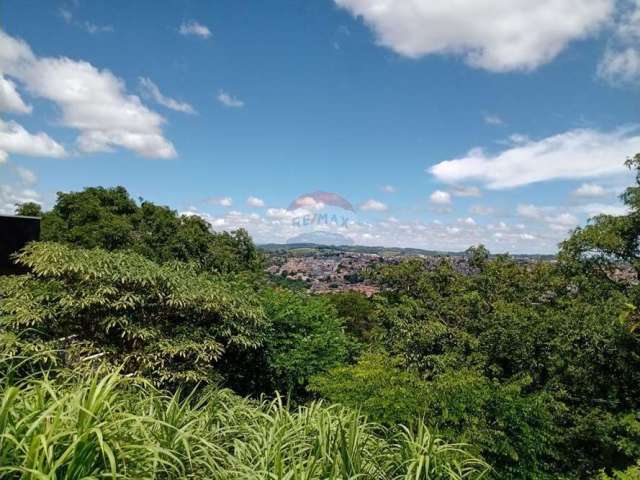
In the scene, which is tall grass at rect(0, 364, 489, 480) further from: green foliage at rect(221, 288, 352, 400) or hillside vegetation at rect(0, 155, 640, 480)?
green foliage at rect(221, 288, 352, 400)

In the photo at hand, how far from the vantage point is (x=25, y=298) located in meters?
6.56

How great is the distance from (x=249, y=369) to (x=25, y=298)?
5024 millimetres

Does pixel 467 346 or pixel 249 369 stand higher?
pixel 467 346

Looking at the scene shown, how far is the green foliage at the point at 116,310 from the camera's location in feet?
21.2

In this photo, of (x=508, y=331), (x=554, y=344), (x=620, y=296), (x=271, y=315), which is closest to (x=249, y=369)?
(x=271, y=315)

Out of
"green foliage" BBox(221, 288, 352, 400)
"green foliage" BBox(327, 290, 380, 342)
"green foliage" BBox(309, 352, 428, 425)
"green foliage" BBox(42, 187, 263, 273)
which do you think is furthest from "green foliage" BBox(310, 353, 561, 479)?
"green foliage" BBox(327, 290, 380, 342)

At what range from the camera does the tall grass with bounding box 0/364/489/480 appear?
184cm

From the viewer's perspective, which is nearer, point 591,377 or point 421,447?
point 421,447

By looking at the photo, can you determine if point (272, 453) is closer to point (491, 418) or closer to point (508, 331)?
point (491, 418)

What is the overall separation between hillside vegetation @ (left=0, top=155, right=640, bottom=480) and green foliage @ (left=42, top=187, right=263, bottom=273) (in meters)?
5.23

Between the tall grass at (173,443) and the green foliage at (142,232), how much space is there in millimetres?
11111

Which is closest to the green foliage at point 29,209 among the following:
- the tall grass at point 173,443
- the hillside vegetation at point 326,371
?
the hillside vegetation at point 326,371

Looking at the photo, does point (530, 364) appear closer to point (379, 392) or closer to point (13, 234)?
point (379, 392)

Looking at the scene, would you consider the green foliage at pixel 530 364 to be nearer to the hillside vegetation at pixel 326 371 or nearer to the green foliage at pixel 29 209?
the hillside vegetation at pixel 326 371
